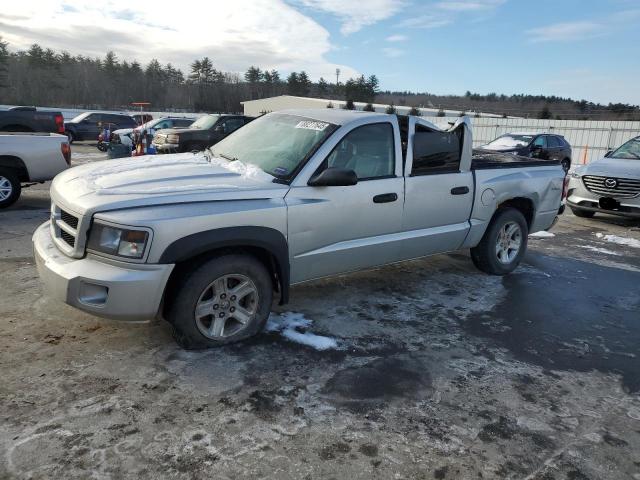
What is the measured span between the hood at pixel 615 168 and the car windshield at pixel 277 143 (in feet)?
24.0

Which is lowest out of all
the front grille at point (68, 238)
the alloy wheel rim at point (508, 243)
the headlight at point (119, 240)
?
the alloy wheel rim at point (508, 243)

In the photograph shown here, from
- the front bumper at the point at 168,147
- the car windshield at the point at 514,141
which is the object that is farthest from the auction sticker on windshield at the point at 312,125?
the car windshield at the point at 514,141

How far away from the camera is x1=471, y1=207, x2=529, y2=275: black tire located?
5609 millimetres

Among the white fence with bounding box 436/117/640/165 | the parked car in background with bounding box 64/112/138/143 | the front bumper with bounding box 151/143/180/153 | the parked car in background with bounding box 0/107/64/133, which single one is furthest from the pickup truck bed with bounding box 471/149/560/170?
the parked car in background with bounding box 64/112/138/143

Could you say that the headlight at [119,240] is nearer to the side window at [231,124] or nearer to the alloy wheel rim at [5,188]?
the alloy wheel rim at [5,188]

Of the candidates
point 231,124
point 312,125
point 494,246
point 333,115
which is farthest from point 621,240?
point 231,124

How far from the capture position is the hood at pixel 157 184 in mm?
3223

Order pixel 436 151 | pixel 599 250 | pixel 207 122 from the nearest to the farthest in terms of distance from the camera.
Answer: pixel 436 151, pixel 599 250, pixel 207 122

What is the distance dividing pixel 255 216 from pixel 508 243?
3.67m

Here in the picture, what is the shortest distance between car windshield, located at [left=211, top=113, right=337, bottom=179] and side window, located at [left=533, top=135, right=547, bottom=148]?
566 inches

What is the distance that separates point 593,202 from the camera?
941cm

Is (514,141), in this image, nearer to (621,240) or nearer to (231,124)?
(621,240)

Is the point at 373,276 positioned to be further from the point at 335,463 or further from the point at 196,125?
the point at 196,125

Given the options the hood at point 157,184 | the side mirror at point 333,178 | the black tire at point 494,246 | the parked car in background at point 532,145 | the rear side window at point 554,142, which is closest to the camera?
the hood at point 157,184
